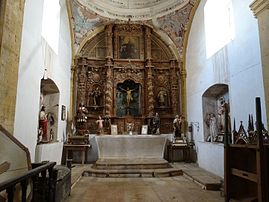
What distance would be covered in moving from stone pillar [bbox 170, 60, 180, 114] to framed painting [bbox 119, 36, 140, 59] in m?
1.58

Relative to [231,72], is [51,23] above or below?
above

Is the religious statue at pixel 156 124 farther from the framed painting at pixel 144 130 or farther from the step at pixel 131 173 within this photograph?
the step at pixel 131 173

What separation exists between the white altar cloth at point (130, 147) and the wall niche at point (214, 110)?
5.09 ft

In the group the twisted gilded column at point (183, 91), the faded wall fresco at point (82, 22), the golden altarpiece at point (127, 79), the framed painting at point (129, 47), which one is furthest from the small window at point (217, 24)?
the faded wall fresco at point (82, 22)

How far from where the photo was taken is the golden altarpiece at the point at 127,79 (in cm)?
1015

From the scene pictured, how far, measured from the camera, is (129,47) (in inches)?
431

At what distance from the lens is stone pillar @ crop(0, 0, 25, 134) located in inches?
143

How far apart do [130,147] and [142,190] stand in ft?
10.4

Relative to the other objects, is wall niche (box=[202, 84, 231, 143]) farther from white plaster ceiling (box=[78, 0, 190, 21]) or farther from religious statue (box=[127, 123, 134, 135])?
white plaster ceiling (box=[78, 0, 190, 21])

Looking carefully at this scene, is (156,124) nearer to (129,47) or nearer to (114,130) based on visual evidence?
(114,130)

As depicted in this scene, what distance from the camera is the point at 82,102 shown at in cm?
999

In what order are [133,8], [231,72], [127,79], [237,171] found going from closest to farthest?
[237,171]
[231,72]
[127,79]
[133,8]

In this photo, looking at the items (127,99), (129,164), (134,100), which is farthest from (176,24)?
(129,164)

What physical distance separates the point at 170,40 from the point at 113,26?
2.56 meters
